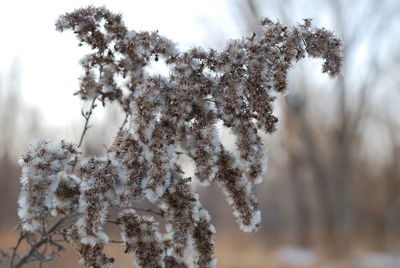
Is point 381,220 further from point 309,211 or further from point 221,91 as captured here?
point 221,91

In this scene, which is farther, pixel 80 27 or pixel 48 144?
pixel 80 27

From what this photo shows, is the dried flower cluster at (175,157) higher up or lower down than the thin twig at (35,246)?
higher up

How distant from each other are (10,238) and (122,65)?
19.3 meters

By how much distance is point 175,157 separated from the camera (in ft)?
5.94

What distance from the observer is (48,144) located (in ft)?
5.31

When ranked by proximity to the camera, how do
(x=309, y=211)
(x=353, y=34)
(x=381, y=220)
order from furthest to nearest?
(x=381, y=220) → (x=309, y=211) → (x=353, y=34)

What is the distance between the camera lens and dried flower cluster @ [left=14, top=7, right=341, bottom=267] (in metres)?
1.53

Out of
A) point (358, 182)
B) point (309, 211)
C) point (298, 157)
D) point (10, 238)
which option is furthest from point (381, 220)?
point (10, 238)

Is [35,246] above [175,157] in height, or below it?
below

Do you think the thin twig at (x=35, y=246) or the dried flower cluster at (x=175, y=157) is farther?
the thin twig at (x=35, y=246)

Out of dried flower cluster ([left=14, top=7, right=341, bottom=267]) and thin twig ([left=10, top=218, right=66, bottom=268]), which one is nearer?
dried flower cluster ([left=14, top=7, right=341, bottom=267])

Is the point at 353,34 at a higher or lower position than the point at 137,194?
higher

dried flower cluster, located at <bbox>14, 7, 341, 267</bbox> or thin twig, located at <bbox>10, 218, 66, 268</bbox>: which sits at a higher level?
dried flower cluster, located at <bbox>14, 7, 341, 267</bbox>

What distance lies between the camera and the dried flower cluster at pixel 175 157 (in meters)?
1.53
